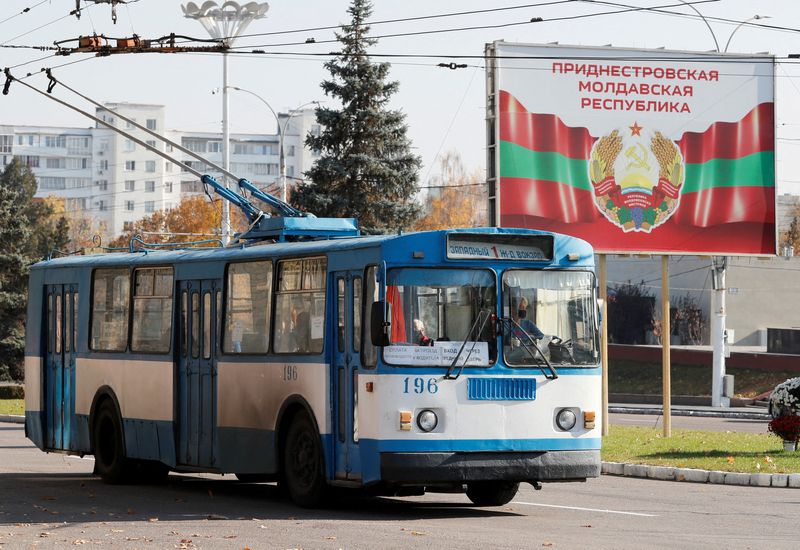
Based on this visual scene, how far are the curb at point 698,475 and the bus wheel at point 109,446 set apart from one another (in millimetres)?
6623

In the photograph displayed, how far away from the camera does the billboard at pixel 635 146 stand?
93.5 feet

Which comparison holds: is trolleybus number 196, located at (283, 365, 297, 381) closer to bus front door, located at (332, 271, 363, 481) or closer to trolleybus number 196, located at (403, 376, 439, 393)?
bus front door, located at (332, 271, 363, 481)

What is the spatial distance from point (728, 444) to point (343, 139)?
26.0 metres

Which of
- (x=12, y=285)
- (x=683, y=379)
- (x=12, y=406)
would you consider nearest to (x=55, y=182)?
(x=12, y=285)

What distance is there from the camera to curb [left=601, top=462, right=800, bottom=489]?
1919 cm

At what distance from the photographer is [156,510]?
1548 cm

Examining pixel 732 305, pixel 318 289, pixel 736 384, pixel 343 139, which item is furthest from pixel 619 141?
pixel 732 305

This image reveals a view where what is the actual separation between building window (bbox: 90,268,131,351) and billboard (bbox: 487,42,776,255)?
32.5 feet

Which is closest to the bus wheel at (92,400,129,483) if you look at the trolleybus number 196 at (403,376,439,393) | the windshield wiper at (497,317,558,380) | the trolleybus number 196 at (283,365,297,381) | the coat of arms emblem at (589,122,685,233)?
the trolleybus number 196 at (283,365,297,381)

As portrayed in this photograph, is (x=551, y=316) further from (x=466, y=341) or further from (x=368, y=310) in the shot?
(x=368, y=310)

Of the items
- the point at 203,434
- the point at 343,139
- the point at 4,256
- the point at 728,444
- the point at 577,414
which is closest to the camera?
the point at 577,414

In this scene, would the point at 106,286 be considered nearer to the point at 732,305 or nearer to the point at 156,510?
the point at 156,510

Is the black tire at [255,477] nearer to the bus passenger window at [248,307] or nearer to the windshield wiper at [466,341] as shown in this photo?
the bus passenger window at [248,307]

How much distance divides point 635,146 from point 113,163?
151 metres
